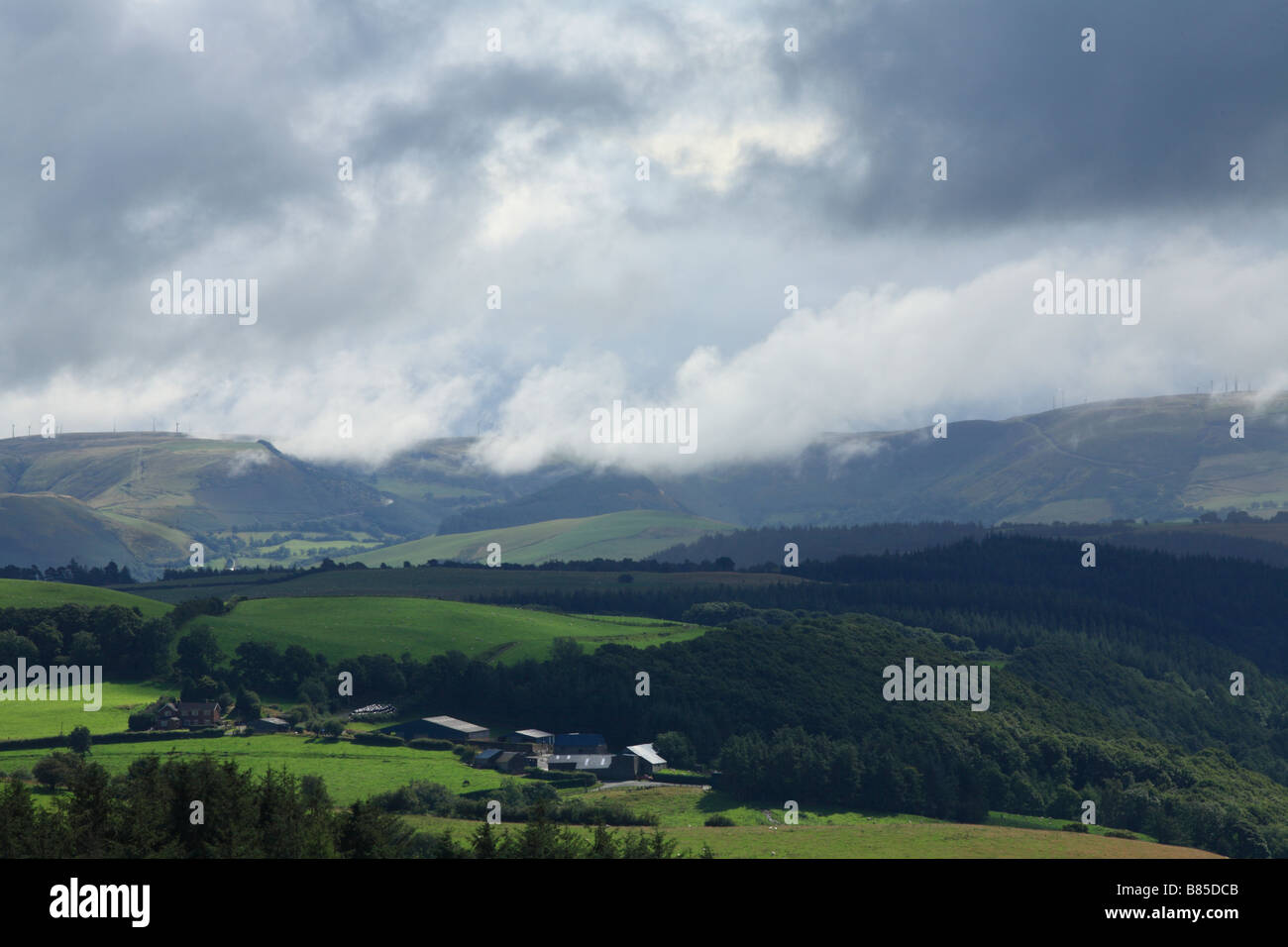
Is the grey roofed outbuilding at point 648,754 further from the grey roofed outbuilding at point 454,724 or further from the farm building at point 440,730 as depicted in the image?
the grey roofed outbuilding at point 454,724

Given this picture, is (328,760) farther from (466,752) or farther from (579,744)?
(579,744)

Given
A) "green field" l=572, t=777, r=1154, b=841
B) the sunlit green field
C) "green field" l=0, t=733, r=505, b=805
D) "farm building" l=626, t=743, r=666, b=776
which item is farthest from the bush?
the sunlit green field

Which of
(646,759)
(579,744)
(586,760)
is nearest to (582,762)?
(586,760)

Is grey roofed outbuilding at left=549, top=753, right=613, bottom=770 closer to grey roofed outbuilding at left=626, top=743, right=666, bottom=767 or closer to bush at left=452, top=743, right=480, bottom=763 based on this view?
grey roofed outbuilding at left=626, top=743, right=666, bottom=767
